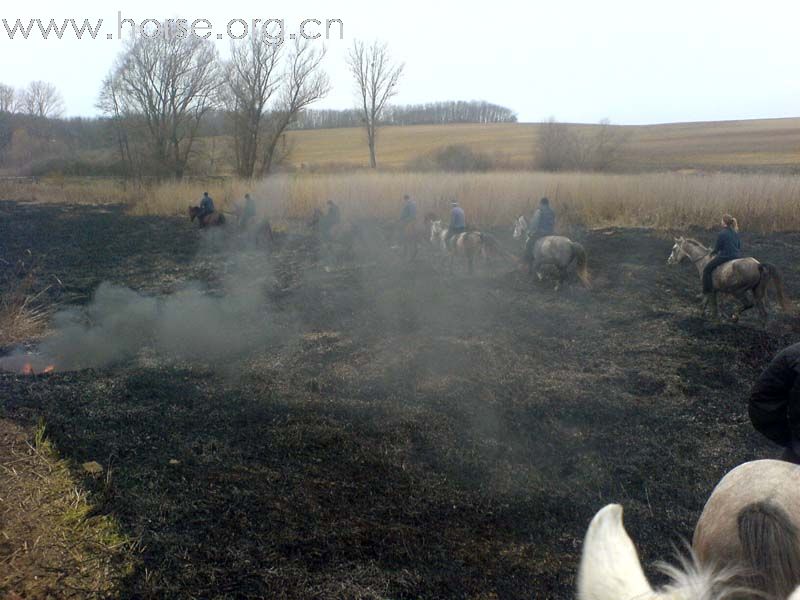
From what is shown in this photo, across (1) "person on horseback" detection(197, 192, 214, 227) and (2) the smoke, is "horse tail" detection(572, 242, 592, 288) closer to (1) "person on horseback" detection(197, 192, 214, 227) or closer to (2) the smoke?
(2) the smoke

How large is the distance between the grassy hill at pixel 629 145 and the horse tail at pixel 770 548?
1458 inches

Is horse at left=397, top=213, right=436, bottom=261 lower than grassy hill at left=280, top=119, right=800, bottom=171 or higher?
lower

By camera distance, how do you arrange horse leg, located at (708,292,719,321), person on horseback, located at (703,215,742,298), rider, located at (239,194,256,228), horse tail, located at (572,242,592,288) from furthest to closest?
rider, located at (239,194,256,228) → horse tail, located at (572,242,592,288) → horse leg, located at (708,292,719,321) → person on horseback, located at (703,215,742,298)

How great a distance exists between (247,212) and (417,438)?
16.6m

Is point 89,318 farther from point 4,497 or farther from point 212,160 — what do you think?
point 212,160

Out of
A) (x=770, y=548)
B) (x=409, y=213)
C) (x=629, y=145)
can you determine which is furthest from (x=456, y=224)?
(x=629, y=145)

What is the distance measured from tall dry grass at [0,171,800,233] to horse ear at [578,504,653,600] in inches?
795

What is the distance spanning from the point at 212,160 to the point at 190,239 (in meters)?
18.5

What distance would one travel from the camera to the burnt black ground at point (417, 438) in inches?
176

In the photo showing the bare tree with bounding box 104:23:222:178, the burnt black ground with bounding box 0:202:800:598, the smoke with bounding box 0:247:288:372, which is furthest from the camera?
the bare tree with bounding box 104:23:222:178

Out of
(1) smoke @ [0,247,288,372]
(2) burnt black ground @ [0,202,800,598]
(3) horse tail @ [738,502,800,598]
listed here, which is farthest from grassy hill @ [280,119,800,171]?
(3) horse tail @ [738,502,800,598]

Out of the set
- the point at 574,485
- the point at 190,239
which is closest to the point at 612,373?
the point at 574,485

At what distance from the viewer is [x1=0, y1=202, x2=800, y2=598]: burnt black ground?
14.6 feet

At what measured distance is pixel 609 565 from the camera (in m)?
1.70
